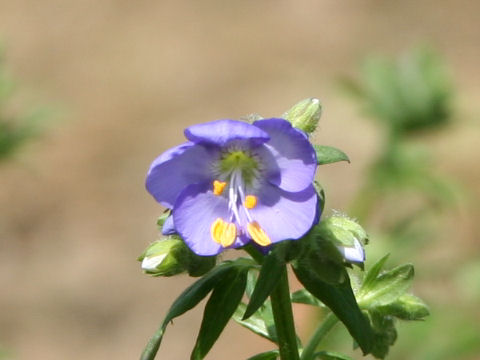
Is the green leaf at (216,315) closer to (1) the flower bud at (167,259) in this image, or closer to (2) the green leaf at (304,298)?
(1) the flower bud at (167,259)

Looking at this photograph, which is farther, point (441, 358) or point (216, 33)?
point (216, 33)

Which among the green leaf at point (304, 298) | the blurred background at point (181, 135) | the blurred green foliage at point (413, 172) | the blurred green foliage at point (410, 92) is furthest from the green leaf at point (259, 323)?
the blurred green foliage at point (410, 92)

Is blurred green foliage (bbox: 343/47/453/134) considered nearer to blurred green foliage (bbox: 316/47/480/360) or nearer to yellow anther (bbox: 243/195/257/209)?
blurred green foliage (bbox: 316/47/480/360)

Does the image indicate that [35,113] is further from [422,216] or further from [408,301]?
[408,301]

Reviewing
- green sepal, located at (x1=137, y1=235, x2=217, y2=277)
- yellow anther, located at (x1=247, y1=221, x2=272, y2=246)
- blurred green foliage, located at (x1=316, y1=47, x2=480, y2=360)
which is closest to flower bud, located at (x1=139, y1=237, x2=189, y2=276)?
green sepal, located at (x1=137, y1=235, x2=217, y2=277)

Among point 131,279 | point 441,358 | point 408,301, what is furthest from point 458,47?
point 408,301

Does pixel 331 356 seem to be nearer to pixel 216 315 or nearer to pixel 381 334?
pixel 381 334

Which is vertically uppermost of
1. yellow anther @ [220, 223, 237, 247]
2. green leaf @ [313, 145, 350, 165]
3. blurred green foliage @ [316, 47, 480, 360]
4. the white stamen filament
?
blurred green foliage @ [316, 47, 480, 360]
